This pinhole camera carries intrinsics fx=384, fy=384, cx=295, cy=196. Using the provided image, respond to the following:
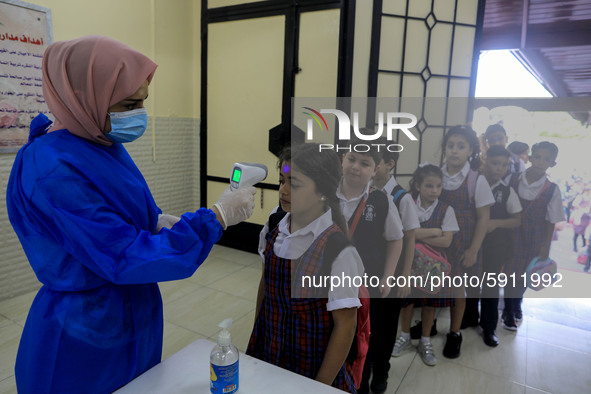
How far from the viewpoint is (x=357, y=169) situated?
1.69 meters

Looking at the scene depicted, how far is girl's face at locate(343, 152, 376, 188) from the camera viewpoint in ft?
5.44

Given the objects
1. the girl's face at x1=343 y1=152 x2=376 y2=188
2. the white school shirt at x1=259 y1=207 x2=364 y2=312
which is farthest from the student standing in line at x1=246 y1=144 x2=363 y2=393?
the girl's face at x1=343 y1=152 x2=376 y2=188

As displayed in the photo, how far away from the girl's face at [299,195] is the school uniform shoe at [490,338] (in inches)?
72.0

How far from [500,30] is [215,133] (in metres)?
3.31

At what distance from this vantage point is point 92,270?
35.2 inches

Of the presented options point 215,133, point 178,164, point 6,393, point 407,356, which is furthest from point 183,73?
point 407,356

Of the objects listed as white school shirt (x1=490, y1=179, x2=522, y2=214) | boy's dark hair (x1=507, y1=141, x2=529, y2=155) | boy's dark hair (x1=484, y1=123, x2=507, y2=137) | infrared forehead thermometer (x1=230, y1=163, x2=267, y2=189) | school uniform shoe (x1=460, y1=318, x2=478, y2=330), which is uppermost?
boy's dark hair (x1=484, y1=123, x2=507, y2=137)

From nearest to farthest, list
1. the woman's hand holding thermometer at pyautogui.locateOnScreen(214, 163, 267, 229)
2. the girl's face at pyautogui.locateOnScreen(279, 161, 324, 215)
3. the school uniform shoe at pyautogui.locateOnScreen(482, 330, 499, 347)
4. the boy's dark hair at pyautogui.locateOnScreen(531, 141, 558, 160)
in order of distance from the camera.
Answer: the woman's hand holding thermometer at pyautogui.locateOnScreen(214, 163, 267, 229) → the girl's face at pyautogui.locateOnScreen(279, 161, 324, 215) → the boy's dark hair at pyautogui.locateOnScreen(531, 141, 558, 160) → the school uniform shoe at pyautogui.locateOnScreen(482, 330, 499, 347)

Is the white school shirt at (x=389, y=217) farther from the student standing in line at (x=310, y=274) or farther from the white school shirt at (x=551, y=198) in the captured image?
the white school shirt at (x=551, y=198)

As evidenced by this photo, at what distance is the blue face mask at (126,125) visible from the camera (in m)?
1.00

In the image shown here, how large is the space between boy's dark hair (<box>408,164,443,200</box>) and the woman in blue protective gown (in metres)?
1.26

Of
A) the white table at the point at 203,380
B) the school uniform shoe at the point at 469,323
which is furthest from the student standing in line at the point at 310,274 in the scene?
the school uniform shoe at the point at 469,323

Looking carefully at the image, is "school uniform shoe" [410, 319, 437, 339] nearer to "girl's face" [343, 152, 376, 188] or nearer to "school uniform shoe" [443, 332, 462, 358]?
"school uniform shoe" [443, 332, 462, 358]

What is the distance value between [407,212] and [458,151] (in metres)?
0.42
